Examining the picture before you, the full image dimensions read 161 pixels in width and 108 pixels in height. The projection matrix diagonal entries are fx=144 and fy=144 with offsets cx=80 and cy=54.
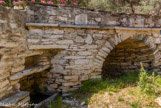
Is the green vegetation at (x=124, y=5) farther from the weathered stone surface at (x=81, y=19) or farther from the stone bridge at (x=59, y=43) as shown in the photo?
the weathered stone surface at (x=81, y=19)

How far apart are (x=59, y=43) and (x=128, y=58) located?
313 centimetres

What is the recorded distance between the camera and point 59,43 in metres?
3.85

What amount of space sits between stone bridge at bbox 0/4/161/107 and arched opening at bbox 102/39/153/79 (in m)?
0.08

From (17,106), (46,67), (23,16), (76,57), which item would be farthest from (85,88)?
(23,16)

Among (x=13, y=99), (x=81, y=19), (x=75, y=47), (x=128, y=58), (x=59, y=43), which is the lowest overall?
(x=13, y=99)

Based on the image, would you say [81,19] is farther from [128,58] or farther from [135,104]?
[128,58]

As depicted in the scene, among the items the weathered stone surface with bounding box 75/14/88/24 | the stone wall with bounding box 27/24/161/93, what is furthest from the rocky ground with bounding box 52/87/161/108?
the weathered stone surface with bounding box 75/14/88/24

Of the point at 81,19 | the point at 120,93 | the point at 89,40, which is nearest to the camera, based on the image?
the point at 120,93

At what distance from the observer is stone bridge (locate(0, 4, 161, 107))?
3.16 metres

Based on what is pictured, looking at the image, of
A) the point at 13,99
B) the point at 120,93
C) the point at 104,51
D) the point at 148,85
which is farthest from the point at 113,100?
the point at 13,99

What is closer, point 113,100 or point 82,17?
point 113,100

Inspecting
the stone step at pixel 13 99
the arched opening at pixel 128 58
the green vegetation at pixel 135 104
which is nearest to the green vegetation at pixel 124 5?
the arched opening at pixel 128 58

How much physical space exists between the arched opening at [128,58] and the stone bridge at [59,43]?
77mm

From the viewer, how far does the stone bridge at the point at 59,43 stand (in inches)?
124
